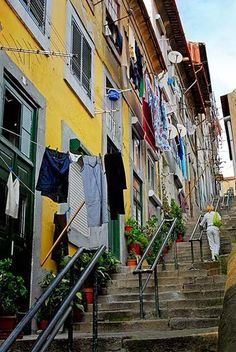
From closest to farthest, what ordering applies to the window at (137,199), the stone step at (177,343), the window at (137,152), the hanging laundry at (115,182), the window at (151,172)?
the stone step at (177,343), the hanging laundry at (115,182), the window at (137,199), the window at (137,152), the window at (151,172)

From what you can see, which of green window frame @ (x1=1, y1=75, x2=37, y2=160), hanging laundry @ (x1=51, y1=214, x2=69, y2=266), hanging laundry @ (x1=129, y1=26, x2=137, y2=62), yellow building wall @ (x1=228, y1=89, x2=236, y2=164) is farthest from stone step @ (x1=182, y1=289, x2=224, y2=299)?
hanging laundry @ (x1=129, y1=26, x2=137, y2=62)

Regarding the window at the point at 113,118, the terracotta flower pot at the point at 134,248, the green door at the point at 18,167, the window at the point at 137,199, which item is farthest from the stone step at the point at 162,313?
the window at the point at 137,199

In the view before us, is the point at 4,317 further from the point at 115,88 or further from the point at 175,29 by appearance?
the point at 175,29

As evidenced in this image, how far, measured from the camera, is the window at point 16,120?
321 inches

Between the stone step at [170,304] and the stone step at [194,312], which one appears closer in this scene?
the stone step at [194,312]

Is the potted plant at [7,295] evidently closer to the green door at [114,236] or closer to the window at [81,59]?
the window at [81,59]

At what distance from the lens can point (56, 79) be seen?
32.6 ft

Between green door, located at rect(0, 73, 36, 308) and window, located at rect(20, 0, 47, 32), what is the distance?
1.72m

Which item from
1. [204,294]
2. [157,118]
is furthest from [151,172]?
[204,294]

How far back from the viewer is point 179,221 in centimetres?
1675

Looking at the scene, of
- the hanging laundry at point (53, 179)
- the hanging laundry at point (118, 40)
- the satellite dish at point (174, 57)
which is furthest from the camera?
the satellite dish at point (174, 57)

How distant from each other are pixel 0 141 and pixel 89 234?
4018mm

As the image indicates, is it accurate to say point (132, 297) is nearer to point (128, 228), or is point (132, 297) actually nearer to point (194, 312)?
point (194, 312)

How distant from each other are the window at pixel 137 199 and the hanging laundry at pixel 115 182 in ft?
17.4
